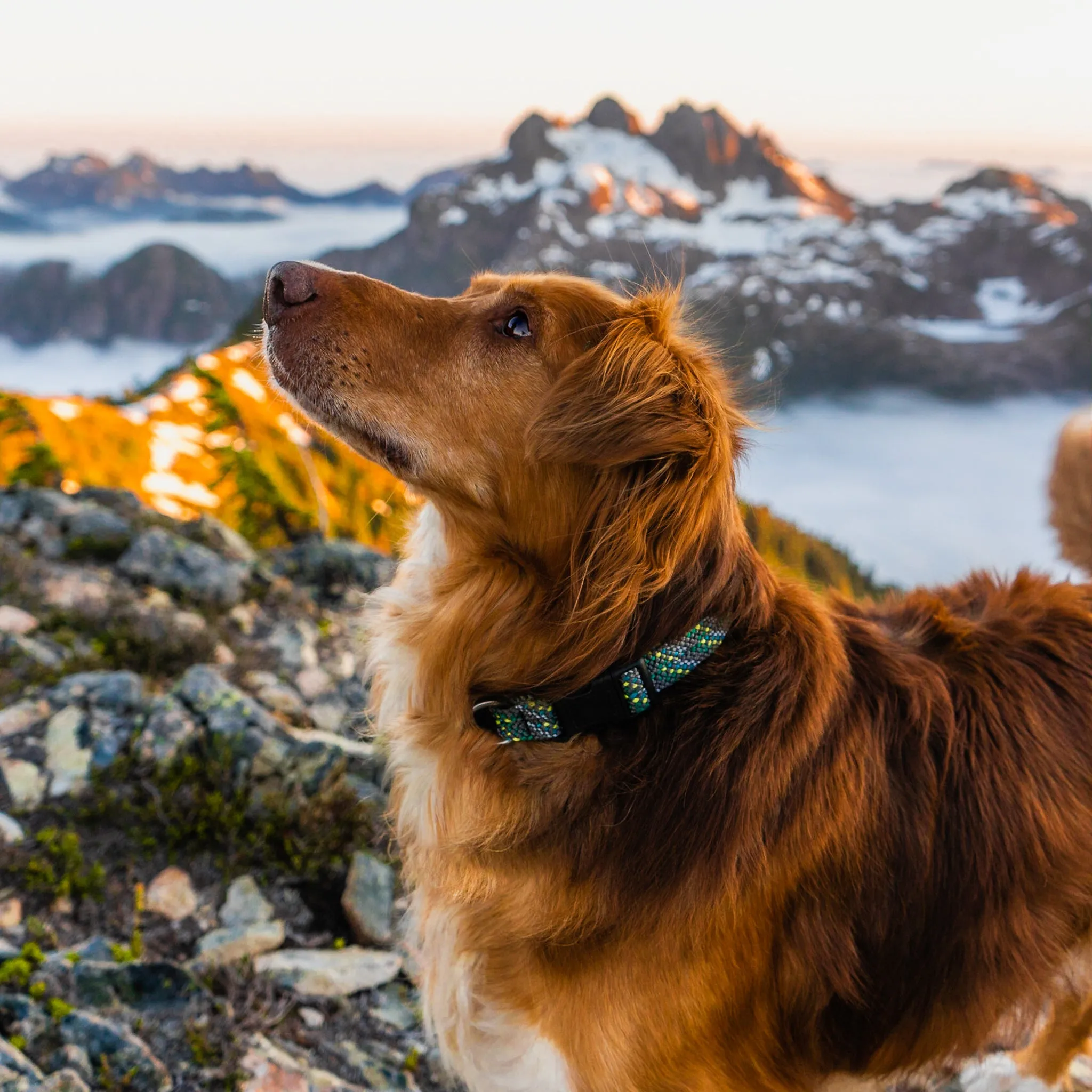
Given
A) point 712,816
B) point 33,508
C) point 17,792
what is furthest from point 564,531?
point 33,508

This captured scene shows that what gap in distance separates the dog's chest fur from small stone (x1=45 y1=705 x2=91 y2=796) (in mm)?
2008

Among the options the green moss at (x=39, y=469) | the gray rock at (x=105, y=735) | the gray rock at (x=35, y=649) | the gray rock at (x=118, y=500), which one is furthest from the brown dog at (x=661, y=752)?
the green moss at (x=39, y=469)

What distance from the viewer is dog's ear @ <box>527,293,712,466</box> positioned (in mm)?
1948

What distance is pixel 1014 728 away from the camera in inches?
91.0

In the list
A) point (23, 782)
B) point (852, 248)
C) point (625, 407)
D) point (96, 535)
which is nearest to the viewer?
point (625, 407)

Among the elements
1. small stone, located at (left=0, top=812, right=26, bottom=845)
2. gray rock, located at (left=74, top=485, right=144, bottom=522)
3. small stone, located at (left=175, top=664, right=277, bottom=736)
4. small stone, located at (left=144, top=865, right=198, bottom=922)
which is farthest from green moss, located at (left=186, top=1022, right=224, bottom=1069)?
gray rock, located at (left=74, top=485, right=144, bottom=522)

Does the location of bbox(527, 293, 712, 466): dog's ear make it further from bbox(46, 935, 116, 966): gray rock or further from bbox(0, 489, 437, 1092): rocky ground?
bbox(46, 935, 116, 966): gray rock

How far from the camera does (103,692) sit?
4.34m

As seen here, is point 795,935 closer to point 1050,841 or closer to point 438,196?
point 1050,841

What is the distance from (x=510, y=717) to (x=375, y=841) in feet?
6.52

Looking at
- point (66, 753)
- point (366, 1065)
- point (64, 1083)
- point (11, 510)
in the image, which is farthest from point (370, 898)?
point (11, 510)

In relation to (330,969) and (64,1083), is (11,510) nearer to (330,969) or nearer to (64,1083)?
(330,969)

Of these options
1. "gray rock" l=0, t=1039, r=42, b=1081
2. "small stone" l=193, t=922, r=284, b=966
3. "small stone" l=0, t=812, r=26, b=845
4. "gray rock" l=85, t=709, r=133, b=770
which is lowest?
"small stone" l=193, t=922, r=284, b=966

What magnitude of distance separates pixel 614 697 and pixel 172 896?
242 centimetres
